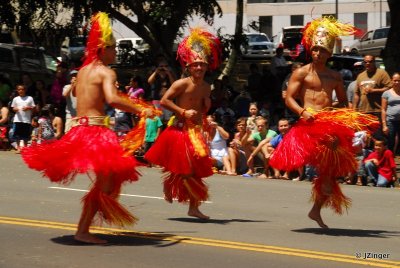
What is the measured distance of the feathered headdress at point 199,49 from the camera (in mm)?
11609

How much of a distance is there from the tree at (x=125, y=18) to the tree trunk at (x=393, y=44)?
204 inches

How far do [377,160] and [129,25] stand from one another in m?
11.2

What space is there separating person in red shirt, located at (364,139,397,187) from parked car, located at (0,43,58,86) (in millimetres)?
14948

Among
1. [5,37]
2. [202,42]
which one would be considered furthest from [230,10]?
[202,42]

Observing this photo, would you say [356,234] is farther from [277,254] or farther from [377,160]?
[377,160]

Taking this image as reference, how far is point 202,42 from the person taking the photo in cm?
1168

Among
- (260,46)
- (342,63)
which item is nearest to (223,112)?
(342,63)

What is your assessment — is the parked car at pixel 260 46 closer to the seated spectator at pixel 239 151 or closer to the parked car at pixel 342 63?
the parked car at pixel 342 63

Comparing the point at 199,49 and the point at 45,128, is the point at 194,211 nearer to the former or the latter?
the point at 199,49

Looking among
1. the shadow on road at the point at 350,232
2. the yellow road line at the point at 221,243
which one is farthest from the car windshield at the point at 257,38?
the yellow road line at the point at 221,243

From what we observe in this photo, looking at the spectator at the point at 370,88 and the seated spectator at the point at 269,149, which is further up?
the spectator at the point at 370,88

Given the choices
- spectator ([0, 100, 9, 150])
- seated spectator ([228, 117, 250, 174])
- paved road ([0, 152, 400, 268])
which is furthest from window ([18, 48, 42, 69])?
paved road ([0, 152, 400, 268])

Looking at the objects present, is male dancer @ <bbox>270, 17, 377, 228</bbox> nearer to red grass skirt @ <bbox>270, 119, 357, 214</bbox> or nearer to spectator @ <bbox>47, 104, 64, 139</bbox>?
red grass skirt @ <bbox>270, 119, 357, 214</bbox>

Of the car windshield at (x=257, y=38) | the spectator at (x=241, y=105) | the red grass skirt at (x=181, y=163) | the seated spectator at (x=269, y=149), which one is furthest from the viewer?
the car windshield at (x=257, y=38)
